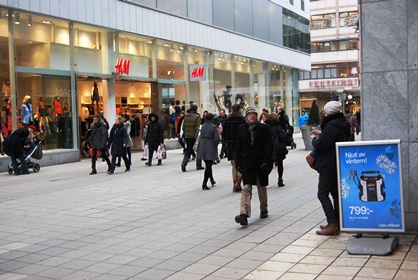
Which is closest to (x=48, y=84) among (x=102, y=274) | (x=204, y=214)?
(x=204, y=214)

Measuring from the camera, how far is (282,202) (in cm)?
1042

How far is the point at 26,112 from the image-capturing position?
18500mm

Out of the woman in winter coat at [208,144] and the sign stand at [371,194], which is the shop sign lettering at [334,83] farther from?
the sign stand at [371,194]

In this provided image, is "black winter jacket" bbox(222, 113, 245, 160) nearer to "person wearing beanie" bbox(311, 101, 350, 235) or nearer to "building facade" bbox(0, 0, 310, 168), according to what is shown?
"person wearing beanie" bbox(311, 101, 350, 235)

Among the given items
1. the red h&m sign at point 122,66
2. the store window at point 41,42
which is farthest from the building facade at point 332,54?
the store window at point 41,42

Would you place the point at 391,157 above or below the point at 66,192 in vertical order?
above

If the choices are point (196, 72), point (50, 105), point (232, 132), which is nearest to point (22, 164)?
point (50, 105)

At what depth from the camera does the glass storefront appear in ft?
61.6

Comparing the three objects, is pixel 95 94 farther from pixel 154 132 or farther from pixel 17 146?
pixel 17 146

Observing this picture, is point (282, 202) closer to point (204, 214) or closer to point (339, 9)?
point (204, 214)

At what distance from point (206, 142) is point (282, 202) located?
3207mm

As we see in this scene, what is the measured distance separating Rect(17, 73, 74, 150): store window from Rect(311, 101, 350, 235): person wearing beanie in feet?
44.2

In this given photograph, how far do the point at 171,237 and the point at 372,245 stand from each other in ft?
9.33

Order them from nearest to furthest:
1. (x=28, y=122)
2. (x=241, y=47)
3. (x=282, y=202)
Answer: (x=282, y=202), (x=28, y=122), (x=241, y=47)
